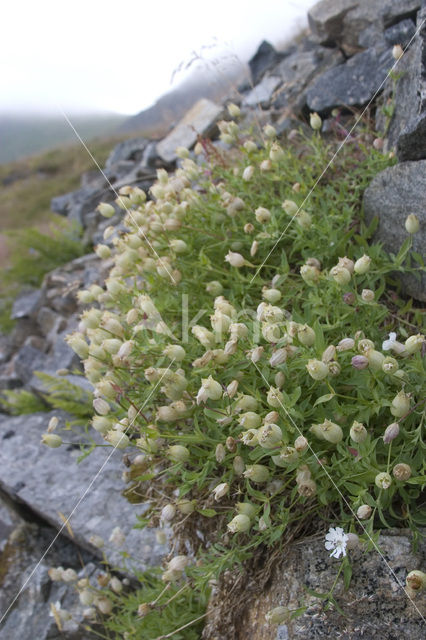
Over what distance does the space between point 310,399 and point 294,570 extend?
0.63 metres

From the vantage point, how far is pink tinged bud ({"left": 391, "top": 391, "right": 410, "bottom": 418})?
5.59ft

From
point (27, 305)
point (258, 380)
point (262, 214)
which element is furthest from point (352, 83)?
point (27, 305)

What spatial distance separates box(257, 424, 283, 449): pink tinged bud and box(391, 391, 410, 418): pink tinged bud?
381 millimetres

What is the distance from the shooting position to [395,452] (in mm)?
1887

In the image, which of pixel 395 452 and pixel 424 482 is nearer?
pixel 424 482

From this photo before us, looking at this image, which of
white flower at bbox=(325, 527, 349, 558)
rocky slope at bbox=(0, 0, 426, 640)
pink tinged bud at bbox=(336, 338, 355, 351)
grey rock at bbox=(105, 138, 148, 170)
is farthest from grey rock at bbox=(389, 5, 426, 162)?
grey rock at bbox=(105, 138, 148, 170)

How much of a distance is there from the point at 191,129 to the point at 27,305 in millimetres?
2803

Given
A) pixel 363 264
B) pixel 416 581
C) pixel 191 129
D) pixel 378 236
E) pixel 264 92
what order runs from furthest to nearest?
pixel 191 129 < pixel 264 92 < pixel 378 236 < pixel 363 264 < pixel 416 581

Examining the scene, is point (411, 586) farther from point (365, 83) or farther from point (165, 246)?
point (365, 83)

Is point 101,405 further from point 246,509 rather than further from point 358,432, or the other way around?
point 358,432

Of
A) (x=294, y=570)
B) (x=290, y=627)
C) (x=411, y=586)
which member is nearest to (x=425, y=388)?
(x=411, y=586)

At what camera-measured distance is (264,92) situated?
18.4 feet

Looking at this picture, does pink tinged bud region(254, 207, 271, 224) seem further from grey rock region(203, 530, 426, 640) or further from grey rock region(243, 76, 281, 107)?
grey rock region(243, 76, 281, 107)

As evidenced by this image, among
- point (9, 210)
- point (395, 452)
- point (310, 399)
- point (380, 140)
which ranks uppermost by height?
point (380, 140)
